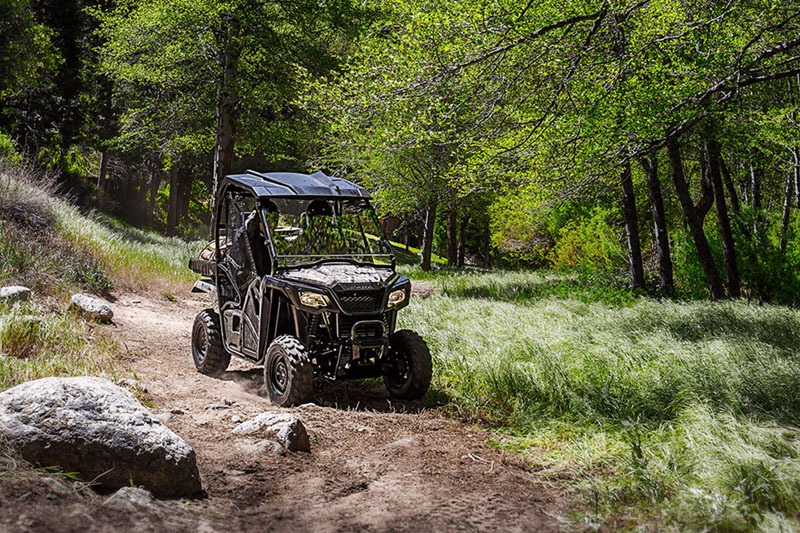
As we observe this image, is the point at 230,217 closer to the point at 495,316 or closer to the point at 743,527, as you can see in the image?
the point at 495,316

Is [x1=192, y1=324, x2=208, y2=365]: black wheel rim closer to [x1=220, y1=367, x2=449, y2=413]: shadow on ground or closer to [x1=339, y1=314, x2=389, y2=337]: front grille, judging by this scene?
[x1=220, y1=367, x2=449, y2=413]: shadow on ground

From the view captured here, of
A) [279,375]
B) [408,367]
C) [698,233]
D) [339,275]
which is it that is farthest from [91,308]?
[698,233]

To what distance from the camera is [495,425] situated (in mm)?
6121

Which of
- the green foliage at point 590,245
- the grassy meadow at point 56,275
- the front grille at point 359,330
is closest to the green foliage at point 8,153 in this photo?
the grassy meadow at point 56,275

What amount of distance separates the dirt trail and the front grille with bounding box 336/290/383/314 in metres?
0.96

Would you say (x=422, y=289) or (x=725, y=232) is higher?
(x=725, y=232)

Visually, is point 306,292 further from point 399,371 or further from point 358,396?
point 358,396

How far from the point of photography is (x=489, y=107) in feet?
30.9

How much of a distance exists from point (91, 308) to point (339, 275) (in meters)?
4.53

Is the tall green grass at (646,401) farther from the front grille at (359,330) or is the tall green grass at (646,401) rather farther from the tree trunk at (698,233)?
the tree trunk at (698,233)

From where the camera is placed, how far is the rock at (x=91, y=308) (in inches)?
350

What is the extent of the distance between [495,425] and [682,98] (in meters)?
6.04

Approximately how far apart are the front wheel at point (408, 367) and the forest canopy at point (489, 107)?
2.79 meters

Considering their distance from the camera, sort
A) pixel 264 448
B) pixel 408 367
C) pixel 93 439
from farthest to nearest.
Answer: pixel 408 367
pixel 264 448
pixel 93 439
